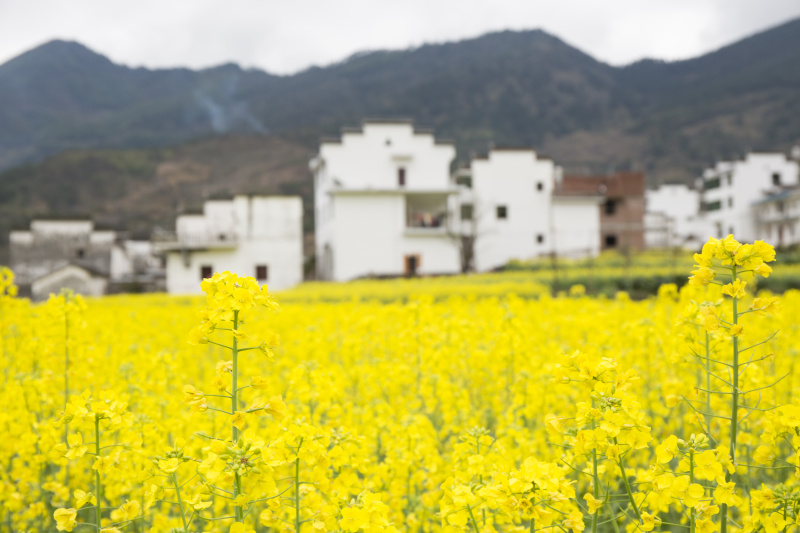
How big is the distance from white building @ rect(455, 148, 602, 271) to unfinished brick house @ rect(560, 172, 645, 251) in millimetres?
4063

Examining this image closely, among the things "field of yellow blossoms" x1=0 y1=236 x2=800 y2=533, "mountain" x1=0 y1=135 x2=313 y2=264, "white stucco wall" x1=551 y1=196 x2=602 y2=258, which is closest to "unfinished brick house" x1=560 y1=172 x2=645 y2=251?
"white stucco wall" x1=551 y1=196 x2=602 y2=258

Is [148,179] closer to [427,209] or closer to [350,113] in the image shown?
[350,113]

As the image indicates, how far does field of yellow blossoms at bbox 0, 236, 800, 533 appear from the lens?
1.89 meters

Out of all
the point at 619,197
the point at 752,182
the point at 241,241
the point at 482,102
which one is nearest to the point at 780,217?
the point at 752,182

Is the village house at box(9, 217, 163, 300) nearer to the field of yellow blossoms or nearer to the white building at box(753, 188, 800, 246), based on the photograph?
the field of yellow blossoms

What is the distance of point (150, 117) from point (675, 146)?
109m

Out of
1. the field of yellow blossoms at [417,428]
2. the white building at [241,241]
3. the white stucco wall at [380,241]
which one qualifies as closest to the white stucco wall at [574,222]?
the white stucco wall at [380,241]

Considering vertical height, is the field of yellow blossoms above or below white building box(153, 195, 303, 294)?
below

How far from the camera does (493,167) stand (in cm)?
3375

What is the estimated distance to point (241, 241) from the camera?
32562mm

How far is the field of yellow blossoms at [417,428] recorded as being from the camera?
1.89 metres

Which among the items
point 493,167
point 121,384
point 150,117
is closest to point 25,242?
point 493,167

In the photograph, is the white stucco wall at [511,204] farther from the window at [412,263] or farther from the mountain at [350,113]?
the mountain at [350,113]

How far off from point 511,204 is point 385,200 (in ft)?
24.9
